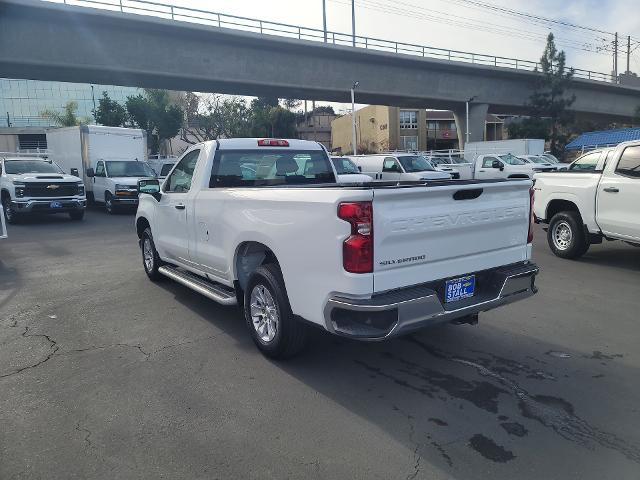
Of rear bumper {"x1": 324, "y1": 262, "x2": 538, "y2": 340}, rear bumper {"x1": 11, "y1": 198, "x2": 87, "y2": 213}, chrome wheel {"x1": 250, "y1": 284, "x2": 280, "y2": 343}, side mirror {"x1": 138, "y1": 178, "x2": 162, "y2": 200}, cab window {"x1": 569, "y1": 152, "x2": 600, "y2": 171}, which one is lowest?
chrome wheel {"x1": 250, "y1": 284, "x2": 280, "y2": 343}

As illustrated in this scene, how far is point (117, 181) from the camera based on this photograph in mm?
18031

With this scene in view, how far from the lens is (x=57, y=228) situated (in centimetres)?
1473

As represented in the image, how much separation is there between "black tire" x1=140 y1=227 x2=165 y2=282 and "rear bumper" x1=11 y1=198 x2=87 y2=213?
943 cm

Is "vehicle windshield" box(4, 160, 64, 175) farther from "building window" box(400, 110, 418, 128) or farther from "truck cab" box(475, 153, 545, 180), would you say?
"building window" box(400, 110, 418, 128)

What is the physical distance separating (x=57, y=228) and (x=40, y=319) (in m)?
9.77

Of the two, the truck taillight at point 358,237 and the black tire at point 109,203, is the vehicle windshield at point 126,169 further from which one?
the truck taillight at point 358,237

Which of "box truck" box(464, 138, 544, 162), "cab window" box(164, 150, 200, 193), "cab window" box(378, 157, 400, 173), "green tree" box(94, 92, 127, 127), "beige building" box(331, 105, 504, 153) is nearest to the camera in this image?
"cab window" box(164, 150, 200, 193)

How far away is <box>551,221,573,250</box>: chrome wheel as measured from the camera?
29.1 feet

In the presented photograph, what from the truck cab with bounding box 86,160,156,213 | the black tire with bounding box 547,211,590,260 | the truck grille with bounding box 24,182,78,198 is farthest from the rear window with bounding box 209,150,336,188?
the truck cab with bounding box 86,160,156,213

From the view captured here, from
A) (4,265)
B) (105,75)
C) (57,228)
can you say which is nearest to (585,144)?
(105,75)

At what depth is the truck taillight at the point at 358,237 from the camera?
3551mm

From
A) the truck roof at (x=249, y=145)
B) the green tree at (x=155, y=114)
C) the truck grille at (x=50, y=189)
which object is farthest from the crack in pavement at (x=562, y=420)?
the green tree at (x=155, y=114)

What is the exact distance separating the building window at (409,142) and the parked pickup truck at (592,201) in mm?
57417

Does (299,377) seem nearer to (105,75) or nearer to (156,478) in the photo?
(156,478)
